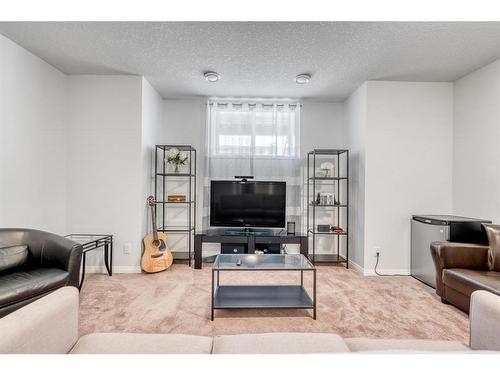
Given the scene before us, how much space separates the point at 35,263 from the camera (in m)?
2.30

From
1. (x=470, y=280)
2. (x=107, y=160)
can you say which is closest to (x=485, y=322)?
(x=470, y=280)

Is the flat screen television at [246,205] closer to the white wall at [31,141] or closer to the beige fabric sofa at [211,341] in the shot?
the white wall at [31,141]


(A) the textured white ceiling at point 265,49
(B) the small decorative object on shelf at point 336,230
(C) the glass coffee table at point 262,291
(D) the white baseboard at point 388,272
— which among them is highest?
(A) the textured white ceiling at point 265,49

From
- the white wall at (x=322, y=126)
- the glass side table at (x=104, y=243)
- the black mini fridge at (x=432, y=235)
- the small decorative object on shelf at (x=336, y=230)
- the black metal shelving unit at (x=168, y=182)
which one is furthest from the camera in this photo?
the white wall at (x=322, y=126)

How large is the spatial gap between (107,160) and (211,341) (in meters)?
2.92

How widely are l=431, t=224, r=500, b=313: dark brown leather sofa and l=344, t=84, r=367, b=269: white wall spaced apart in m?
1.07

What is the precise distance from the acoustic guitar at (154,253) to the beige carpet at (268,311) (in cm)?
16

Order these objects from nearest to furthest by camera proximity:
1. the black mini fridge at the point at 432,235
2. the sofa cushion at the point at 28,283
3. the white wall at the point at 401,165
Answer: the sofa cushion at the point at 28,283 → the black mini fridge at the point at 432,235 → the white wall at the point at 401,165

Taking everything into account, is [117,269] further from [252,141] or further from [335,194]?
[335,194]

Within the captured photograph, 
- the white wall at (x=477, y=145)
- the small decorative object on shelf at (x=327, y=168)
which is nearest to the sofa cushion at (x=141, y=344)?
the small decorative object on shelf at (x=327, y=168)

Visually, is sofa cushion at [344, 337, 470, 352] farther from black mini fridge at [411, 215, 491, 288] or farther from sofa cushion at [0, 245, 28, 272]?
sofa cushion at [0, 245, 28, 272]

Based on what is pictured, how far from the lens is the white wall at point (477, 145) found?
113 inches

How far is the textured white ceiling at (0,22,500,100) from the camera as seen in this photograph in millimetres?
A: 2354
